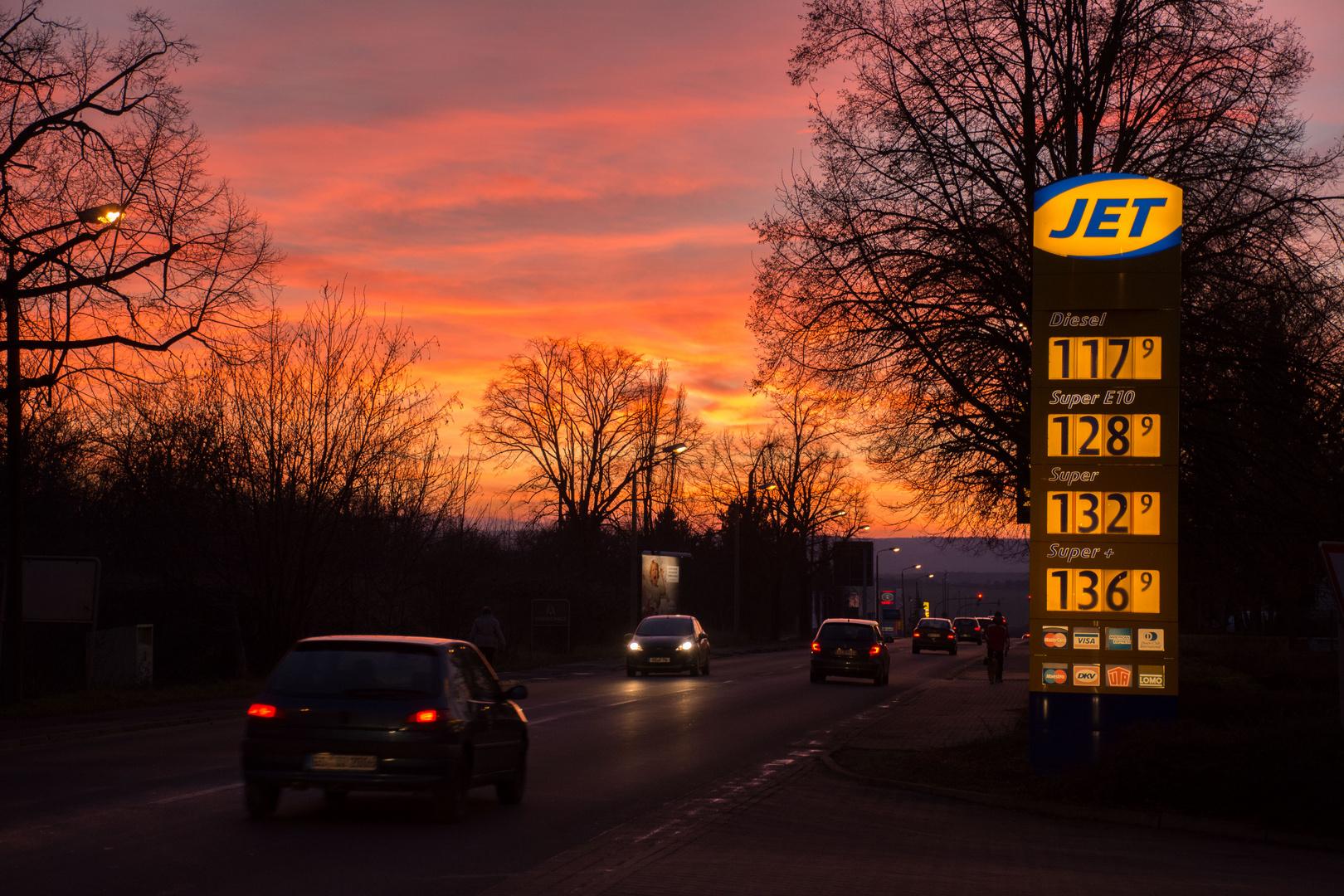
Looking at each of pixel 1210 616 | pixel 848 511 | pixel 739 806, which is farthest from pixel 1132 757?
pixel 1210 616

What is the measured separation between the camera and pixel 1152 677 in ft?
43.6

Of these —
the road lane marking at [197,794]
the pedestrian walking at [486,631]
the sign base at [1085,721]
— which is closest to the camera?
the road lane marking at [197,794]

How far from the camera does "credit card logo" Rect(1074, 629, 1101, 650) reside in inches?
527

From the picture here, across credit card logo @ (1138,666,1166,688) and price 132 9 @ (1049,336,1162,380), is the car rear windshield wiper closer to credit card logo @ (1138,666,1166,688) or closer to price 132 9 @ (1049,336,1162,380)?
credit card logo @ (1138,666,1166,688)

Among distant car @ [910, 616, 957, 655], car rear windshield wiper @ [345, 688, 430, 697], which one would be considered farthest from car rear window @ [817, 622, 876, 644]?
distant car @ [910, 616, 957, 655]

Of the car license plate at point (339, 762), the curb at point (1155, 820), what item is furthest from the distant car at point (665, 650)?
the car license plate at point (339, 762)

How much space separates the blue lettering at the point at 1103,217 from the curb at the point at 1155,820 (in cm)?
561

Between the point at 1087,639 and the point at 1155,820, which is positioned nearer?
the point at 1155,820

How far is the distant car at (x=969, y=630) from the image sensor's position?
90188 millimetres

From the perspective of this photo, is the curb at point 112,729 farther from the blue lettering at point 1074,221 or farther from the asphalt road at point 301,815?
the blue lettering at point 1074,221

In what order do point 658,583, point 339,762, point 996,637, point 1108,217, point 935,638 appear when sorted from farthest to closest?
point 935,638 → point 658,583 → point 996,637 → point 1108,217 → point 339,762

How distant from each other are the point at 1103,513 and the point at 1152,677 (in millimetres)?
1639

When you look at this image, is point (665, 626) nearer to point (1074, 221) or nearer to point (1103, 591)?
point (1103, 591)

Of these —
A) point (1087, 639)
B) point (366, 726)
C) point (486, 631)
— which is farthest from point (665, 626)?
point (366, 726)
